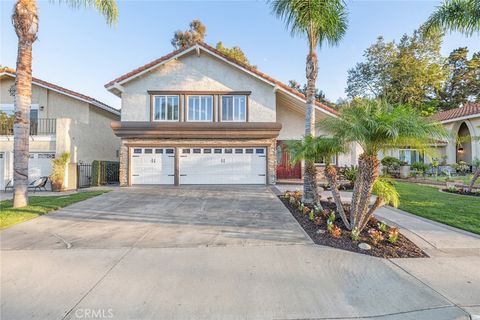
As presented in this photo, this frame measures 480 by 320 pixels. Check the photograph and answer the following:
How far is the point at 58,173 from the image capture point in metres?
12.8

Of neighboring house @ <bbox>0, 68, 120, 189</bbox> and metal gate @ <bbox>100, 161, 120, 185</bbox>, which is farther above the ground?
neighboring house @ <bbox>0, 68, 120, 189</bbox>

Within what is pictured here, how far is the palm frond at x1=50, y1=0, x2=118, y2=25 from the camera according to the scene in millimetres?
9539

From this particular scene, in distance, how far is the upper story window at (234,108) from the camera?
1490 cm

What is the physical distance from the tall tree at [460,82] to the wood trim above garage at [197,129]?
3313cm

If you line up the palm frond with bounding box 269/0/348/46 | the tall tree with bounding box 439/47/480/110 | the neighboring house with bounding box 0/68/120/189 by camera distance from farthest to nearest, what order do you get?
the tall tree with bounding box 439/47/480/110 < the neighboring house with bounding box 0/68/120/189 < the palm frond with bounding box 269/0/348/46

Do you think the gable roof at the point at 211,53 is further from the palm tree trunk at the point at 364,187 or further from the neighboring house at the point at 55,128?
the palm tree trunk at the point at 364,187

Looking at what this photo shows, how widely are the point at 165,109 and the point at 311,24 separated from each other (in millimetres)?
9429

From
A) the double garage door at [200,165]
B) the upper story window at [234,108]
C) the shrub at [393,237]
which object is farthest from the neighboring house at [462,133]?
the shrub at [393,237]

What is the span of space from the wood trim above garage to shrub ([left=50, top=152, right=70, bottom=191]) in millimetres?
3062

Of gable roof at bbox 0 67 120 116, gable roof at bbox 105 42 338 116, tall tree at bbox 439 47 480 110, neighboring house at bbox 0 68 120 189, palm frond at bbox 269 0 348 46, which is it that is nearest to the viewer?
palm frond at bbox 269 0 348 46

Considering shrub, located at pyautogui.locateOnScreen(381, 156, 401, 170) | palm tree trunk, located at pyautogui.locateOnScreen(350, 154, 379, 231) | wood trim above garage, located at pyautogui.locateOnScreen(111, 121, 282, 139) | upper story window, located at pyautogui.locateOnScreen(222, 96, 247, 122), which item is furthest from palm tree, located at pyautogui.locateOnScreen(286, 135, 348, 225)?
shrub, located at pyautogui.locateOnScreen(381, 156, 401, 170)

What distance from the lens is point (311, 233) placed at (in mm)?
5738

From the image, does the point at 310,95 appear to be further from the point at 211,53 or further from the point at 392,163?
the point at 392,163

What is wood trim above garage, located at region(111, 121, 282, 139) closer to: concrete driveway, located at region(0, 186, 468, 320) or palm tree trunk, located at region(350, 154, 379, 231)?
concrete driveway, located at region(0, 186, 468, 320)
